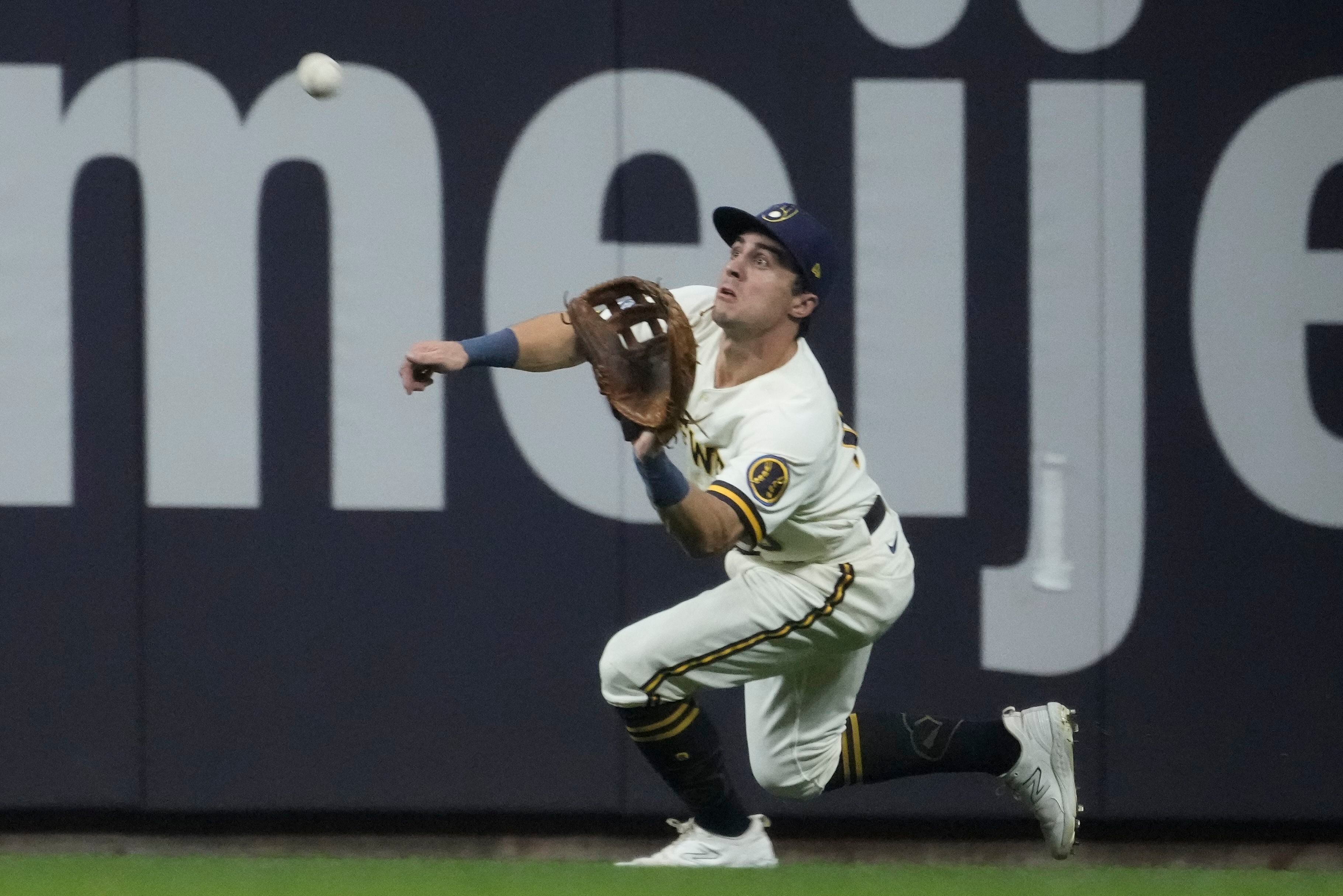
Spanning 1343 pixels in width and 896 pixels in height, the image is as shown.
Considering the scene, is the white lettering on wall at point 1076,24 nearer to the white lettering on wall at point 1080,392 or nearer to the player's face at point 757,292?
the white lettering on wall at point 1080,392

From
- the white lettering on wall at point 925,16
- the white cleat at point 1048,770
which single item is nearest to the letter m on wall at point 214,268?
the white lettering on wall at point 925,16

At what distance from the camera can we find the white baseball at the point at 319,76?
12.3ft

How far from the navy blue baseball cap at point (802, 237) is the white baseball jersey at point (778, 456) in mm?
145

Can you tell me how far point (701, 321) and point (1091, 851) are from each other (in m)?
2.40

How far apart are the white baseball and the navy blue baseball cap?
1.05 m

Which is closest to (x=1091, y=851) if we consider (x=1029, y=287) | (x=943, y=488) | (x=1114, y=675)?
(x=1114, y=675)

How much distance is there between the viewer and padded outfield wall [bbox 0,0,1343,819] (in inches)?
183

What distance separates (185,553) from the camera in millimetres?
4738

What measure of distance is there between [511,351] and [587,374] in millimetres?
1405

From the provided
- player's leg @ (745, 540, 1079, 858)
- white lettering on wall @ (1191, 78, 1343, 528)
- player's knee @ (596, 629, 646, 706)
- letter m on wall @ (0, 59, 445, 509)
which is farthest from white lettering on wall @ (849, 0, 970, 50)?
player's knee @ (596, 629, 646, 706)

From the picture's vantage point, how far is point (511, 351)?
333 cm

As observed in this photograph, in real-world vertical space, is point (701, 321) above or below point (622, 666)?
above

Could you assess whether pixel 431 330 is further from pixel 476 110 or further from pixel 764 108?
pixel 764 108

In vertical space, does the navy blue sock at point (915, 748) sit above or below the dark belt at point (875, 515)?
below
